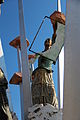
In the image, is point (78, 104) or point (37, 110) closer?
point (78, 104)

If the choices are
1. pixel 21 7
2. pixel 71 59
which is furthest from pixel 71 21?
pixel 21 7

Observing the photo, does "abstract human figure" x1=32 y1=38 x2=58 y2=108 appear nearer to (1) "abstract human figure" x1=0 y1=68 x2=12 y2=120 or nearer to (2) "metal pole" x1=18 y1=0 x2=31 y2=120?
(2) "metal pole" x1=18 y1=0 x2=31 y2=120

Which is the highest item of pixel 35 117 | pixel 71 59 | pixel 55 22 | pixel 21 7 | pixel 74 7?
pixel 21 7

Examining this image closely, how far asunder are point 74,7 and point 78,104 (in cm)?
69

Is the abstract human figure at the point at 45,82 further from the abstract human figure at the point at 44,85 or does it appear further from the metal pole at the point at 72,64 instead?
the metal pole at the point at 72,64

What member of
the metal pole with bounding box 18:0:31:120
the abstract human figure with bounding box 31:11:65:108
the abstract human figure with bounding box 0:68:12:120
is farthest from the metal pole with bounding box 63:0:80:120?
the abstract human figure with bounding box 31:11:65:108

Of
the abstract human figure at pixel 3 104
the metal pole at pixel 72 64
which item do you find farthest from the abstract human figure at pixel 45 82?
the metal pole at pixel 72 64

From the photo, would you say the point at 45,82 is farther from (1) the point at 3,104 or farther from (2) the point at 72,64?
(2) the point at 72,64

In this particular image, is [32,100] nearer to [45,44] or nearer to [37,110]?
[37,110]

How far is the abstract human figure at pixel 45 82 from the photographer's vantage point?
330 centimetres

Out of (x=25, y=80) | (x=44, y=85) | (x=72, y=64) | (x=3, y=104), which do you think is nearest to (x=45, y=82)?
(x=44, y=85)

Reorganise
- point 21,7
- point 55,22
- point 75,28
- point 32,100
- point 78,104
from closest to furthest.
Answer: point 78,104 → point 75,28 → point 32,100 → point 55,22 → point 21,7

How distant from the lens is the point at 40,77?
3.48 meters

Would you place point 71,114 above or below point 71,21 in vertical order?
below
